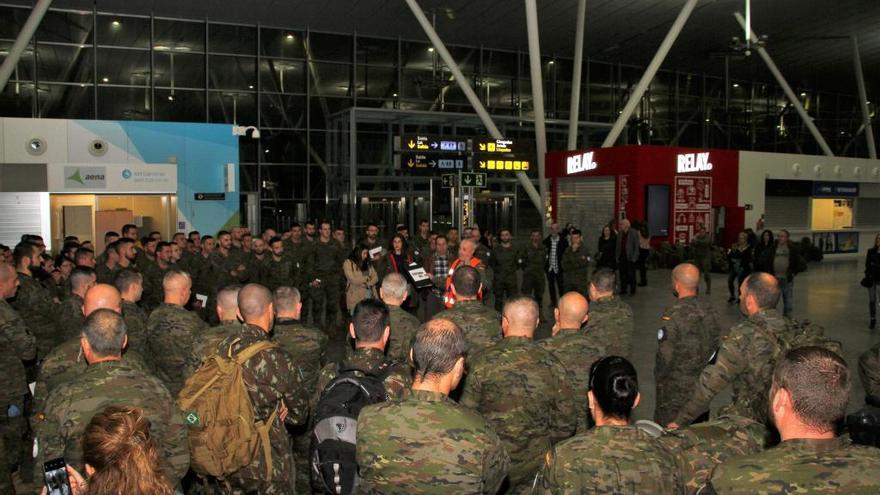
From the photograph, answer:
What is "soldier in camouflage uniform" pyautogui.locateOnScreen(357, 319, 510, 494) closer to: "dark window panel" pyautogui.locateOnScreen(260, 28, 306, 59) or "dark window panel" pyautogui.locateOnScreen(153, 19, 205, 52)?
"dark window panel" pyautogui.locateOnScreen(153, 19, 205, 52)

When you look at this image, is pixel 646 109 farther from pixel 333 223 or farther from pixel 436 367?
pixel 436 367

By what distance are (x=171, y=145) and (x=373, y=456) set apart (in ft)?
51.8

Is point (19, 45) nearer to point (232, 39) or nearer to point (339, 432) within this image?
point (232, 39)

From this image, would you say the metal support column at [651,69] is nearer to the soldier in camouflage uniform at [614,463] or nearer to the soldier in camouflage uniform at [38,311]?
the soldier in camouflage uniform at [38,311]

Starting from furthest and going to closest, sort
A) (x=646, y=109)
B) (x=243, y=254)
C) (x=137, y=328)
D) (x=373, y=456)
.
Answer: (x=646, y=109) < (x=243, y=254) < (x=137, y=328) < (x=373, y=456)

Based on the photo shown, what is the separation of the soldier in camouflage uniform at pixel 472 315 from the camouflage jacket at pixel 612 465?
2337mm

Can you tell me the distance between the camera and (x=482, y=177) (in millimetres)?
15422

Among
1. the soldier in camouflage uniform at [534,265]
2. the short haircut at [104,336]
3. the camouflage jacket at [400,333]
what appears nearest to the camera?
the short haircut at [104,336]

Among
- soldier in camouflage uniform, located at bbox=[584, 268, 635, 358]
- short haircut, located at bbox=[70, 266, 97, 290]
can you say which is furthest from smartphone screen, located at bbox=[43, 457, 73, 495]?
short haircut, located at bbox=[70, 266, 97, 290]

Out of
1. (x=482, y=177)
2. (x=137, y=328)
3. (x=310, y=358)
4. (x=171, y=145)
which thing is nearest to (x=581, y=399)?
(x=310, y=358)

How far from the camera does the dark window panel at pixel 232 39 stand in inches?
952

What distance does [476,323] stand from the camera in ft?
16.6

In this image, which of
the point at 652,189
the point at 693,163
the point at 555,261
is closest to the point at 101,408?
the point at 555,261

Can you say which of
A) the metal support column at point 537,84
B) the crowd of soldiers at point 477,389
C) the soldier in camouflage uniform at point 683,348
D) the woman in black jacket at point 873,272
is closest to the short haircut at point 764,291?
the crowd of soldiers at point 477,389
